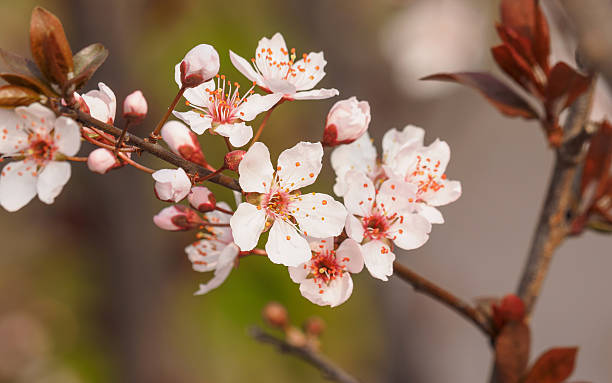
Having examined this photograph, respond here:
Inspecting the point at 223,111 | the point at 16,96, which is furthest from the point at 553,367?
the point at 16,96

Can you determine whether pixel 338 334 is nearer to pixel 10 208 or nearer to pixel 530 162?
pixel 530 162

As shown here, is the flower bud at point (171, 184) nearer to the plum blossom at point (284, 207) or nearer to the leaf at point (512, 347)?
the plum blossom at point (284, 207)

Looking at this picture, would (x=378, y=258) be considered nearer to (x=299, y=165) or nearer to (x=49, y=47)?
(x=299, y=165)

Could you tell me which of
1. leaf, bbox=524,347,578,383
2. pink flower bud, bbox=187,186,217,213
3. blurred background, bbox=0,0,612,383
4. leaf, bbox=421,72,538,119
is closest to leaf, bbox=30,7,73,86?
pink flower bud, bbox=187,186,217,213

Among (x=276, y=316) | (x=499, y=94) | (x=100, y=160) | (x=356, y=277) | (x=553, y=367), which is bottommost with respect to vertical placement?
(x=356, y=277)

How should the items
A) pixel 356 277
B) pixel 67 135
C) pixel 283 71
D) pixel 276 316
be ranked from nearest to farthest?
→ pixel 67 135 < pixel 283 71 < pixel 276 316 < pixel 356 277

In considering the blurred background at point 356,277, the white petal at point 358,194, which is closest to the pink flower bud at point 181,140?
the white petal at point 358,194
